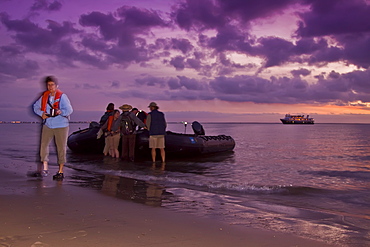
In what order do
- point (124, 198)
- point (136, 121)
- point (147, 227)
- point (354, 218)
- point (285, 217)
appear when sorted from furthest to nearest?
point (136, 121) → point (124, 198) → point (354, 218) → point (285, 217) → point (147, 227)

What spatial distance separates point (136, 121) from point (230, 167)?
3359 mm

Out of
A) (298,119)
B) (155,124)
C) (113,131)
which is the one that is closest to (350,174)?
(155,124)

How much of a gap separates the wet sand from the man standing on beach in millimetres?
1886

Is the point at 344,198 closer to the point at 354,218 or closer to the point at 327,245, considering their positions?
the point at 354,218

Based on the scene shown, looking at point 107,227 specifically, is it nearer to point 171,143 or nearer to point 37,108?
point 37,108

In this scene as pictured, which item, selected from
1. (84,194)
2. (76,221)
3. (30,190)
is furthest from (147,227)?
(30,190)

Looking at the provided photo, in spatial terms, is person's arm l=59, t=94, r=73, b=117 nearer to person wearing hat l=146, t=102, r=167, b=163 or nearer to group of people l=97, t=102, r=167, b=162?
group of people l=97, t=102, r=167, b=162

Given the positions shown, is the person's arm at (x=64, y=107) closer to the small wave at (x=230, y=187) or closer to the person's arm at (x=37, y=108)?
the person's arm at (x=37, y=108)

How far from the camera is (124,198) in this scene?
5363mm

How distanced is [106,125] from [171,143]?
245 cm

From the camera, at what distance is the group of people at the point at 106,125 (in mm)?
6578

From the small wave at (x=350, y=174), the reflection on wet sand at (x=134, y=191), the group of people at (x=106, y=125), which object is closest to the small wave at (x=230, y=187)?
the reflection on wet sand at (x=134, y=191)

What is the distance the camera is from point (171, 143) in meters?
Result: 13.1

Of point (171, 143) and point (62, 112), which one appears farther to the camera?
point (171, 143)
